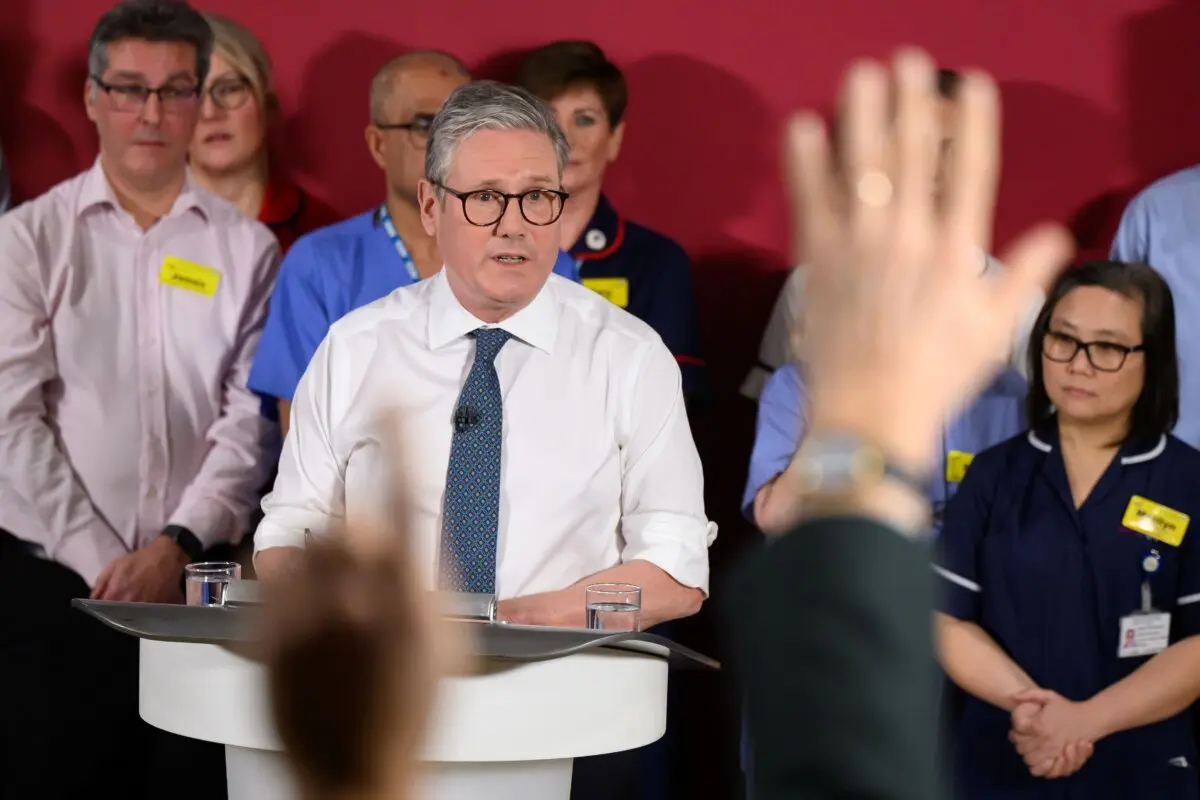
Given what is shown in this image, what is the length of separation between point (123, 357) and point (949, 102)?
2053 mm

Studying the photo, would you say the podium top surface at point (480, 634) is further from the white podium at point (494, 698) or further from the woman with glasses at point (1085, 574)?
the woman with glasses at point (1085, 574)

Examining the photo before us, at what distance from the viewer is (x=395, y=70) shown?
3.60m

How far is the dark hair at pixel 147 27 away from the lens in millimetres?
3500

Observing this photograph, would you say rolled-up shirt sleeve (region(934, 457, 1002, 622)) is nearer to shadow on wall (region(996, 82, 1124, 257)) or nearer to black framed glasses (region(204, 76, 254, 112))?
shadow on wall (region(996, 82, 1124, 257))

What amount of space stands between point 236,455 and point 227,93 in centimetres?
109

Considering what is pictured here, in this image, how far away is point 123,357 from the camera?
3508 mm

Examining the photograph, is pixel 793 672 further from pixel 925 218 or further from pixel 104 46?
pixel 104 46

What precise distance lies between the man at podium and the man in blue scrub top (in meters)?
0.79

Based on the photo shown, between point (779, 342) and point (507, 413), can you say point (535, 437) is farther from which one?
point (779, 342)

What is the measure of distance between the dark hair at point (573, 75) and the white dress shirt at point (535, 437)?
4.11 feet

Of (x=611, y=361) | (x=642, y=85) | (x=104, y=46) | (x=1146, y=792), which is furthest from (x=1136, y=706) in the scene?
(x=104, y=46)

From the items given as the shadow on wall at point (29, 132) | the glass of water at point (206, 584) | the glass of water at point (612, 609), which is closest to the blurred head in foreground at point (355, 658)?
the glass of water at point (612, 609)

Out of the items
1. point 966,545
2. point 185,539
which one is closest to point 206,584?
point 185,539

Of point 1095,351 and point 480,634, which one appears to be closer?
point 480,634
